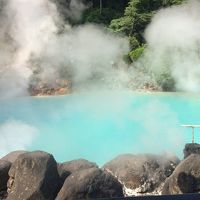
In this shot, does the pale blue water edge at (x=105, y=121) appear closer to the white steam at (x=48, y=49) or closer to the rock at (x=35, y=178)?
the white steam at (x=48, y=49)

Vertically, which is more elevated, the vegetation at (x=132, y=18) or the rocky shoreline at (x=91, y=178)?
the vegetation at (x=132, y=18)

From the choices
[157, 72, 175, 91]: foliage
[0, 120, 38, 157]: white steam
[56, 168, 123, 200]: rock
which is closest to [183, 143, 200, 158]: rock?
[56, 168, 123, 200]: rock

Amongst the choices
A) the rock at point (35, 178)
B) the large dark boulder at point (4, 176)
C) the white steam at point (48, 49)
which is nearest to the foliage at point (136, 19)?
the white steam at point (48, 49)

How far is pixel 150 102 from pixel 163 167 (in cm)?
959

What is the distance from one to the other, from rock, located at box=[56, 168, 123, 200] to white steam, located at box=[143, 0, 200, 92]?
521 inches

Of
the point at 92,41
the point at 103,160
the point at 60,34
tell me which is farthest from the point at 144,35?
the point at 103,160

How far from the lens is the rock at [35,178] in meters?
4.99

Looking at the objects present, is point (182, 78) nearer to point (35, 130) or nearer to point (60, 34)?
point (60, 34)

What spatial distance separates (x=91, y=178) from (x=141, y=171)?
4.16 feet

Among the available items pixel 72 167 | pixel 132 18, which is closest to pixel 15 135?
pixel 72 167

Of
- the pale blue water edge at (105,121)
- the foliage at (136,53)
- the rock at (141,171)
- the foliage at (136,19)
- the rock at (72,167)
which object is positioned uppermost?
the foliage at (136,19)

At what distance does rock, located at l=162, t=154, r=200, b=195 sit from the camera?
5297 millimetres

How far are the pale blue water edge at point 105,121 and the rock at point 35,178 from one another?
Answer: 2425 mm

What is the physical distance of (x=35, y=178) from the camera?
502 cm
